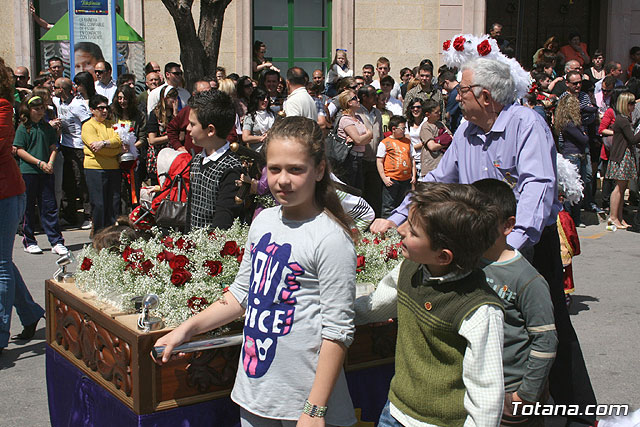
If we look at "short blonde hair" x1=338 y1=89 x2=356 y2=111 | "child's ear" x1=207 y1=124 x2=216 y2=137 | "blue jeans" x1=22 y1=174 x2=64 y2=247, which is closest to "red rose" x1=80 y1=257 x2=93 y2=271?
"child's ear" x1=207 y1=124 x2=216 y2=137

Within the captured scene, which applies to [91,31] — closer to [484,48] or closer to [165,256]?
[165,256]

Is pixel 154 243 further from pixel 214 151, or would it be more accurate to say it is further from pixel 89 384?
pixel 89 384

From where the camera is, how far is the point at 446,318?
2457mm

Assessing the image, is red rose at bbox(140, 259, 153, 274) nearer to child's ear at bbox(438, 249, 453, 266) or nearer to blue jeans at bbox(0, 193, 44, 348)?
child's ear at bbox(438, 249, 453, 266)

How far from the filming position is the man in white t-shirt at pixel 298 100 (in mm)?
7879

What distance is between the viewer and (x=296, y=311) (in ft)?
8.80

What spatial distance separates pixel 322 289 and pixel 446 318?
18.2 inches

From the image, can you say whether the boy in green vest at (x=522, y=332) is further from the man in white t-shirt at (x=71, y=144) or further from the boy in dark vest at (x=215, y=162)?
the man in white t-shirt at (x=71, y=144)

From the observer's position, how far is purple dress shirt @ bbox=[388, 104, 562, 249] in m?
3.44

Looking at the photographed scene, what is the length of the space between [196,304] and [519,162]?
175 cm

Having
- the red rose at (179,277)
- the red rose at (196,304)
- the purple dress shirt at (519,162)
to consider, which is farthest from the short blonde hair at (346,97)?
the red rose at (196,304)

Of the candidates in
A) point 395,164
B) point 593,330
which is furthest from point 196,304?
point 395,164

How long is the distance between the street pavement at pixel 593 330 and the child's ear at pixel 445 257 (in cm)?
292

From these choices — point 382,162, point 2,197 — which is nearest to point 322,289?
point 2,197
